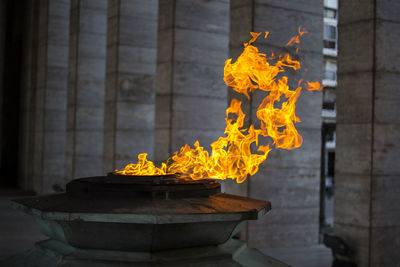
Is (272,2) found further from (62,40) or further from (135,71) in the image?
(62,40)

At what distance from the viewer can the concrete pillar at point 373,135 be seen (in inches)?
260

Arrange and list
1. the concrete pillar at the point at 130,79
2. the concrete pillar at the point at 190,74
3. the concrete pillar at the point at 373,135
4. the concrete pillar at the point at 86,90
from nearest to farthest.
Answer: the concrete pillar at the point at 373,135
the concrete pillar at the point at 190,74
the concrete pillar at the point at 130,79
the concrete pillar at the point at 86,90

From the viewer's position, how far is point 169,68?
32.7ft

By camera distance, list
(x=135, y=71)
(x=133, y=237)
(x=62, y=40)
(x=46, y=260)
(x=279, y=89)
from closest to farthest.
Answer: (x=133, y=237) < (x=46, y=260) < (x=279, y=89) < (x=135, y=71) < (x=62, y=40)

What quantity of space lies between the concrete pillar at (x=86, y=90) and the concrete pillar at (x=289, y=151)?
280 inches

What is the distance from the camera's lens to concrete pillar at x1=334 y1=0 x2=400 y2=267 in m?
6.60

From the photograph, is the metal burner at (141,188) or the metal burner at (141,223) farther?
the metal burner at (141,188)

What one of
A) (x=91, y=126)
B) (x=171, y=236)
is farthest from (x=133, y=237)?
(x=91, y=126)

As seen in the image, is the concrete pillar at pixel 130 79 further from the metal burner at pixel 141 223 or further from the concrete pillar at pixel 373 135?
the metal burner at pixel 141 223

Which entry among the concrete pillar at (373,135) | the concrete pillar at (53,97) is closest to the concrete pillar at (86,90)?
the concrete pillar at (53,97)

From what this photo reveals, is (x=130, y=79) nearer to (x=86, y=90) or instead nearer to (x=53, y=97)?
(x=86, y=90)

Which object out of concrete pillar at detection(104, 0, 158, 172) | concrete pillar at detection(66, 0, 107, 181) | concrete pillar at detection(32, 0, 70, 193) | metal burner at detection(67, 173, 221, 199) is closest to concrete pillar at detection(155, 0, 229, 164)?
concrete pillar at detection(104, 0, 158, 172)

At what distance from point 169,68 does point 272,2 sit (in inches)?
107

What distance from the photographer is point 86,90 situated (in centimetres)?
1446
